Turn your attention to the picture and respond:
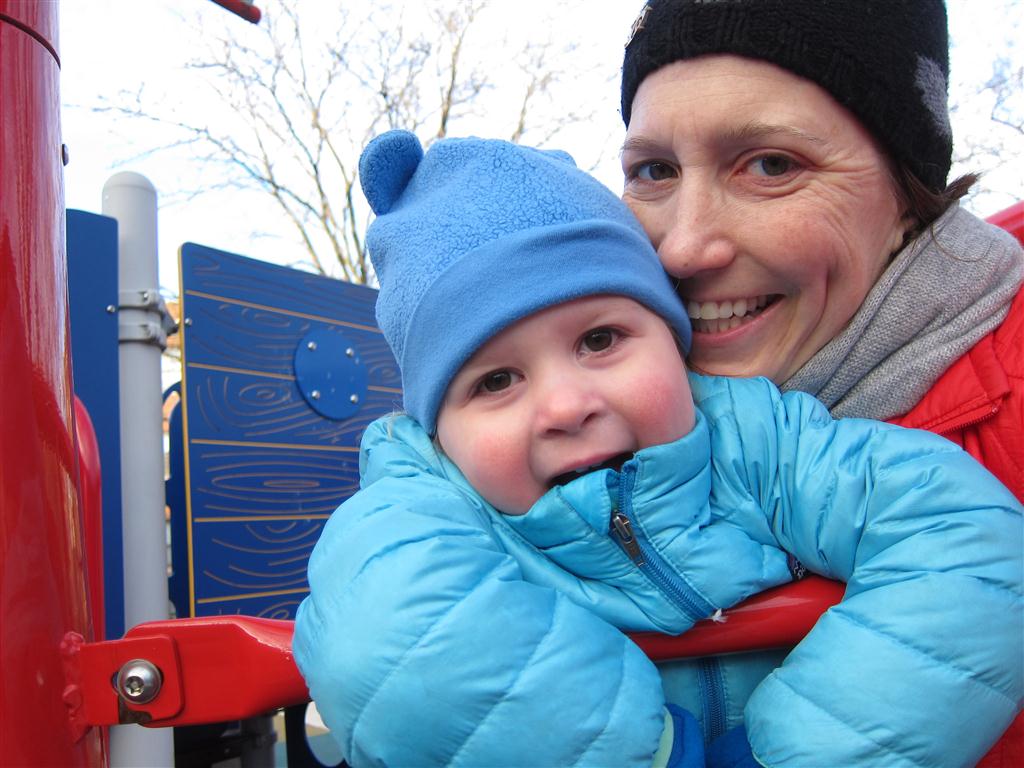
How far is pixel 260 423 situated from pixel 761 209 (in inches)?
88.6

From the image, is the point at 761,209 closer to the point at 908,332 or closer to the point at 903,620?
the point at 908,332

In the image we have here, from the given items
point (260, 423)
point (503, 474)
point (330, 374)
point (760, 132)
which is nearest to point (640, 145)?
point (760, 132)

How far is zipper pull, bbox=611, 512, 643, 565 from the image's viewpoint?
110 cm

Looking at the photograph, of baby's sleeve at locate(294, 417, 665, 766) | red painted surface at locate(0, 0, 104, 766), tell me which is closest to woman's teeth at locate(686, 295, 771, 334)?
baby's sleeve at locate(294, 417, 665, 766)

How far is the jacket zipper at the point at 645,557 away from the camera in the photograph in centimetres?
110

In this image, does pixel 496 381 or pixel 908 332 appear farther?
pixel 908 332

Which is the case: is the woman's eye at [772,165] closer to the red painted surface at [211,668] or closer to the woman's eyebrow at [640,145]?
the woman's eyebrow at [640,145]

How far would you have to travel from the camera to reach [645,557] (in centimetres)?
112

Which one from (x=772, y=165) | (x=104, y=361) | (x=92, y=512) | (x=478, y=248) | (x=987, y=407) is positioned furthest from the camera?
(x=104, y=361)

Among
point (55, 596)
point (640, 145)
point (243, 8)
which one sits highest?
point (243, 8)

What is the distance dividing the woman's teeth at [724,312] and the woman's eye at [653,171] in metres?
0.23

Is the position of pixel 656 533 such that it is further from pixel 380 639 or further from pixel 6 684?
pixel 6 684

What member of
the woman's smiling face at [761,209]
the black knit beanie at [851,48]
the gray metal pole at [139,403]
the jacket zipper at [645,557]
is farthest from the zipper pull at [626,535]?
the gray metal pole at [139,403]

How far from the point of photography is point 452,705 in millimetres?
894
